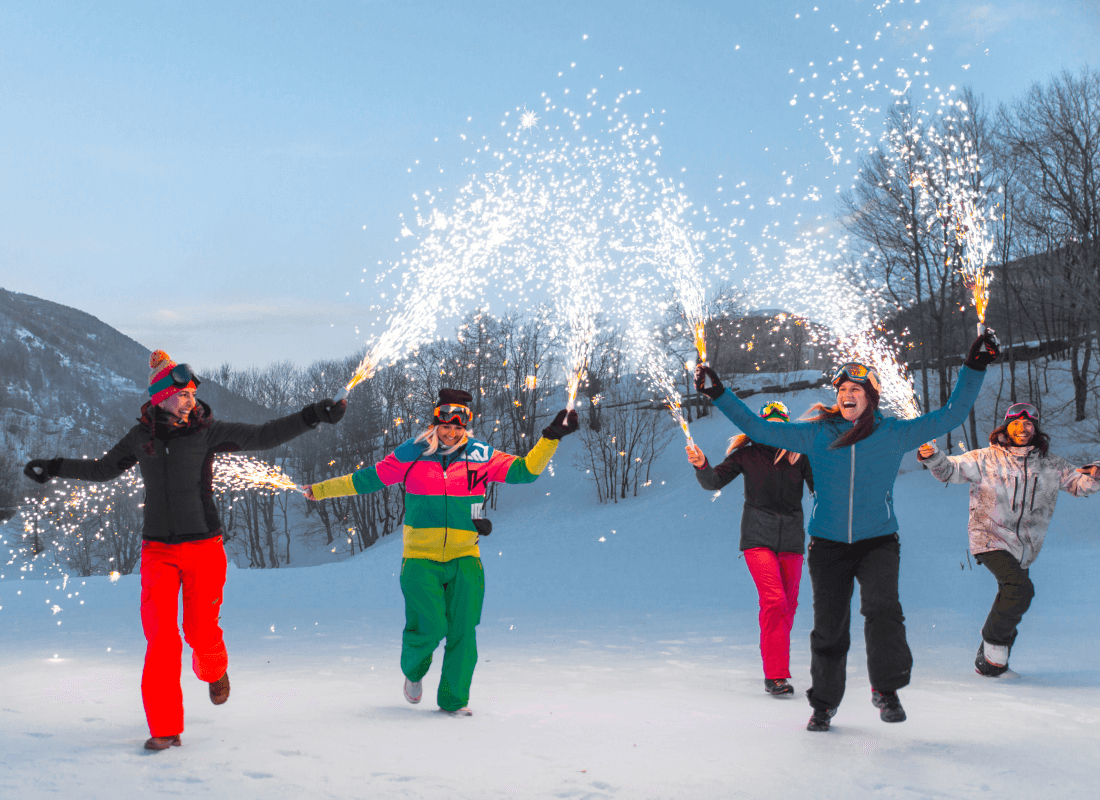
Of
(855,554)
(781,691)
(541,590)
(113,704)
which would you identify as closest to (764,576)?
(781,691)

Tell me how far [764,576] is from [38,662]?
20.0 ft

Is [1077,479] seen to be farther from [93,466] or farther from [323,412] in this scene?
[93,466]

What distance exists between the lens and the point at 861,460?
4.35 m

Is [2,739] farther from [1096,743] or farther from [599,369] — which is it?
[599,369]

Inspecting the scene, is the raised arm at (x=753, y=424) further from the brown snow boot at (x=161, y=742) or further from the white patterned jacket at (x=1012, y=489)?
the brown snow boot at (x=161, y=742)

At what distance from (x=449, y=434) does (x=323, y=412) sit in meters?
0.84

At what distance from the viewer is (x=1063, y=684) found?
17.8 feet

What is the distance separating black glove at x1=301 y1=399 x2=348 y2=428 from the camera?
4641mm

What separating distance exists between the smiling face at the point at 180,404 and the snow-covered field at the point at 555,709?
5.71 ft

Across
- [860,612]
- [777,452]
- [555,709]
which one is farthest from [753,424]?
[555,709]

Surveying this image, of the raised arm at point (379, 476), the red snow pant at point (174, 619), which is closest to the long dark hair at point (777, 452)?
the raised arm at point (379, 476)

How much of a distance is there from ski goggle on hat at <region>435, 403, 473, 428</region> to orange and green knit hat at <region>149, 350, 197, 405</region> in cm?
150

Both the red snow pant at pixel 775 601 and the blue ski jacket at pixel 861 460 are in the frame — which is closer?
the blue ski jacket at pixel 861 460

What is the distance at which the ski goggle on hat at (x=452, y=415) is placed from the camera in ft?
16.8
